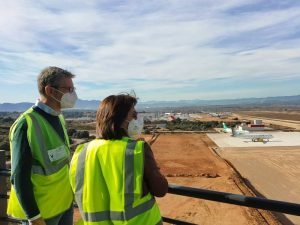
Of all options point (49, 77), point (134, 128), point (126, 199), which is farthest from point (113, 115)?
point (49, 77)

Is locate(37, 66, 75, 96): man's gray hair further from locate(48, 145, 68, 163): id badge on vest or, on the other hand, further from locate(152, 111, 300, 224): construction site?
locate(152, 111, 300, 224): construction site

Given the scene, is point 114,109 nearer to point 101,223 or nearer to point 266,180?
point 101,223

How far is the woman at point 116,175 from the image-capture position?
2193mm

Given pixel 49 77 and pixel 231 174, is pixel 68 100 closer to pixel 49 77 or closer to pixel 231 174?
pixel 49 77

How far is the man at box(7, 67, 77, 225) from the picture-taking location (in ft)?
8.93

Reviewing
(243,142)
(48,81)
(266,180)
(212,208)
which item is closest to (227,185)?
(266,180)

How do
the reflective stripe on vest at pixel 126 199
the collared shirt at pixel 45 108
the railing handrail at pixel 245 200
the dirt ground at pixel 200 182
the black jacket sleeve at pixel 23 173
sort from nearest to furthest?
the reflective stripe on vest at pixel 126 199
the railing handrail at pixel 245 200
the black jacket sleeve at pixel 23 173
the collared shirt at pixel 45 108
the dirt ground at pixel 200 182

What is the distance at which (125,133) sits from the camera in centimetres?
242

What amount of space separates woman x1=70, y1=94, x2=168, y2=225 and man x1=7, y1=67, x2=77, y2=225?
472 millimetres

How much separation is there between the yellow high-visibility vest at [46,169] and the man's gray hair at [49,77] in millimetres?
225

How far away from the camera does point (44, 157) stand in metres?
2.85

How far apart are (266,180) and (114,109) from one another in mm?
22415

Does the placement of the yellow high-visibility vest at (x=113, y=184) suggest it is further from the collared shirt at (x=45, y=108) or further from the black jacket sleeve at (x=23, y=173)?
the collared shirt at (x=45, y=108)

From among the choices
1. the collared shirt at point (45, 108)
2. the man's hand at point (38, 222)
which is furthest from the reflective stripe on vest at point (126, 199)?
the collared shirt at point (45, 108)
